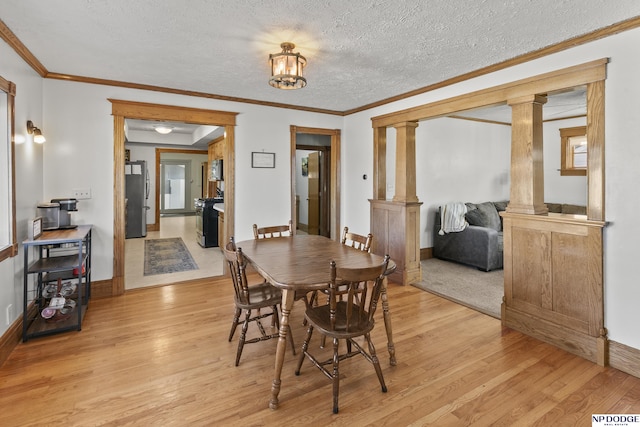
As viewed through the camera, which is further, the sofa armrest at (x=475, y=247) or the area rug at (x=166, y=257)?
the area rug at (x=166, y=257)

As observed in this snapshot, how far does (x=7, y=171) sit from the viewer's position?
2533 millimetres

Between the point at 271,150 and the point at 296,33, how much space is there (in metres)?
2.32

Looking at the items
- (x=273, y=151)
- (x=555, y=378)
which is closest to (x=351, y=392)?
(x=555, y=378)

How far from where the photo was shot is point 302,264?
228 centimetres

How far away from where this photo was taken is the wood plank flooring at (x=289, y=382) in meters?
1.83

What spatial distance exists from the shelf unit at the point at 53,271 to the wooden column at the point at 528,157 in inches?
149

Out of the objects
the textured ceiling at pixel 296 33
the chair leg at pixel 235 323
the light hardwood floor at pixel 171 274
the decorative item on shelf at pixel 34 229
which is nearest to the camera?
the textured ceiling at pixel 296 33

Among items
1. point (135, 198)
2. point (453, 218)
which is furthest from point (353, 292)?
point (135, 198)

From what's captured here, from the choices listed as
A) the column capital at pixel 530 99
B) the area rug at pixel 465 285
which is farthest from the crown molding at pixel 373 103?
the area rug at pixel 465 285

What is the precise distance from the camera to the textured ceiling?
2.08 metres

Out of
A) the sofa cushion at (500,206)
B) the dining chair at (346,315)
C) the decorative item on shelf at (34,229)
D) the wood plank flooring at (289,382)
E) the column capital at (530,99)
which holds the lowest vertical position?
the wood plank flooring at (289,382)

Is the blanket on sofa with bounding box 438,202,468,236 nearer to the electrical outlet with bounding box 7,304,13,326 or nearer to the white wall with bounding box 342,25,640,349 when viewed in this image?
the white wall with bounding box 342,25,640,349

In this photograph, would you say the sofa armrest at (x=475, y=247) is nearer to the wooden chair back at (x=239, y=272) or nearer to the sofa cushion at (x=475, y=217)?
→ the sofa cushion at (x=475, y=217)

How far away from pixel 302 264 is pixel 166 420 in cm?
115
